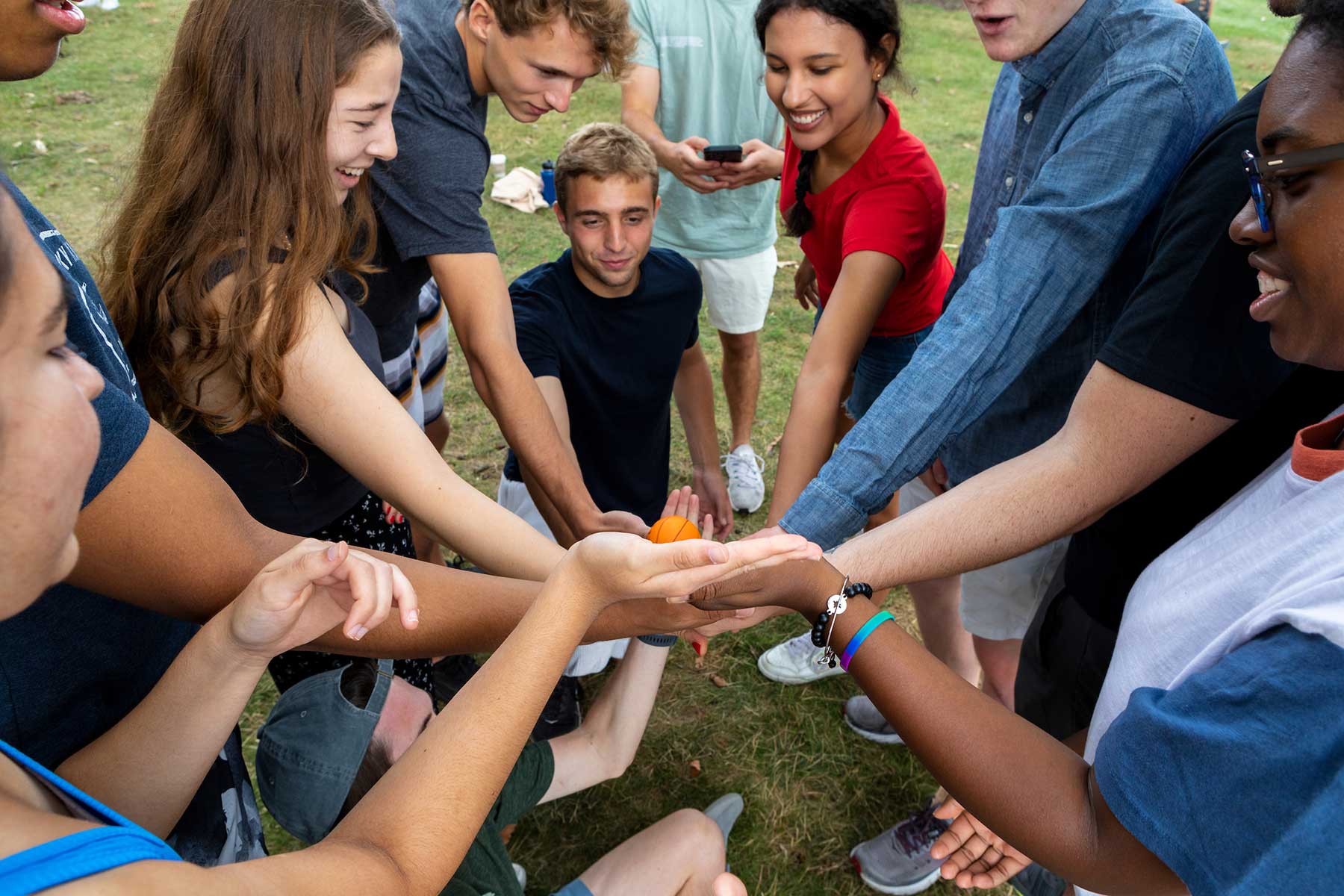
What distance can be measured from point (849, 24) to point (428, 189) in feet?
4.99

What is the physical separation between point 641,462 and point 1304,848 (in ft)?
9.58

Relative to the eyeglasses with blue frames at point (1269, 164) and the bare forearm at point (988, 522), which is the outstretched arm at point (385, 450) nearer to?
the bare forearm at point (988, 522)

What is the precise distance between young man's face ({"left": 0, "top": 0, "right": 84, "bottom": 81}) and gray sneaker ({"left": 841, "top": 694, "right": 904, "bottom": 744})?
A: 3.30 metres

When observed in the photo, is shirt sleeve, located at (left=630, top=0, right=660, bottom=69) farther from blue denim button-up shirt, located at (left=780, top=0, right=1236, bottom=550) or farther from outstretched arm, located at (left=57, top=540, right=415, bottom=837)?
outstretched arm, located at (left=57, top=540, right=415, bottom=837)

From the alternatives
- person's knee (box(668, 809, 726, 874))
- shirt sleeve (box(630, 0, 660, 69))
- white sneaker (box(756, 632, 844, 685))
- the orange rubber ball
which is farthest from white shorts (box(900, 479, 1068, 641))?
shirt sleeve (box(630, 0, 660, 69))

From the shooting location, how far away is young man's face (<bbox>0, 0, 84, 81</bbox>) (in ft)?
6.34

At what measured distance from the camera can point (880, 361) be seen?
11.9 feet

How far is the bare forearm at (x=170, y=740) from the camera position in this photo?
1.57m

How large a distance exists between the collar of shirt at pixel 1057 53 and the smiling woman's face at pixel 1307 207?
0.91 metres

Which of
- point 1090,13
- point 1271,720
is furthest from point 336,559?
point 1090,13

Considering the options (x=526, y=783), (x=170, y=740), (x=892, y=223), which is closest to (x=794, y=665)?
(x=526, y=783)

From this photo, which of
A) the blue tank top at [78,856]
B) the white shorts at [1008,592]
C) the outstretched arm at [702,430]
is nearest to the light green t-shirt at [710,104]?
the outstretched arm at [702,430]

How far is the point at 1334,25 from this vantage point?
137cm

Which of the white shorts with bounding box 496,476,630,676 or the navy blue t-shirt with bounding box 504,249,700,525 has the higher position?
the navy blue t-shirt with bounding box 504,249,700,525
